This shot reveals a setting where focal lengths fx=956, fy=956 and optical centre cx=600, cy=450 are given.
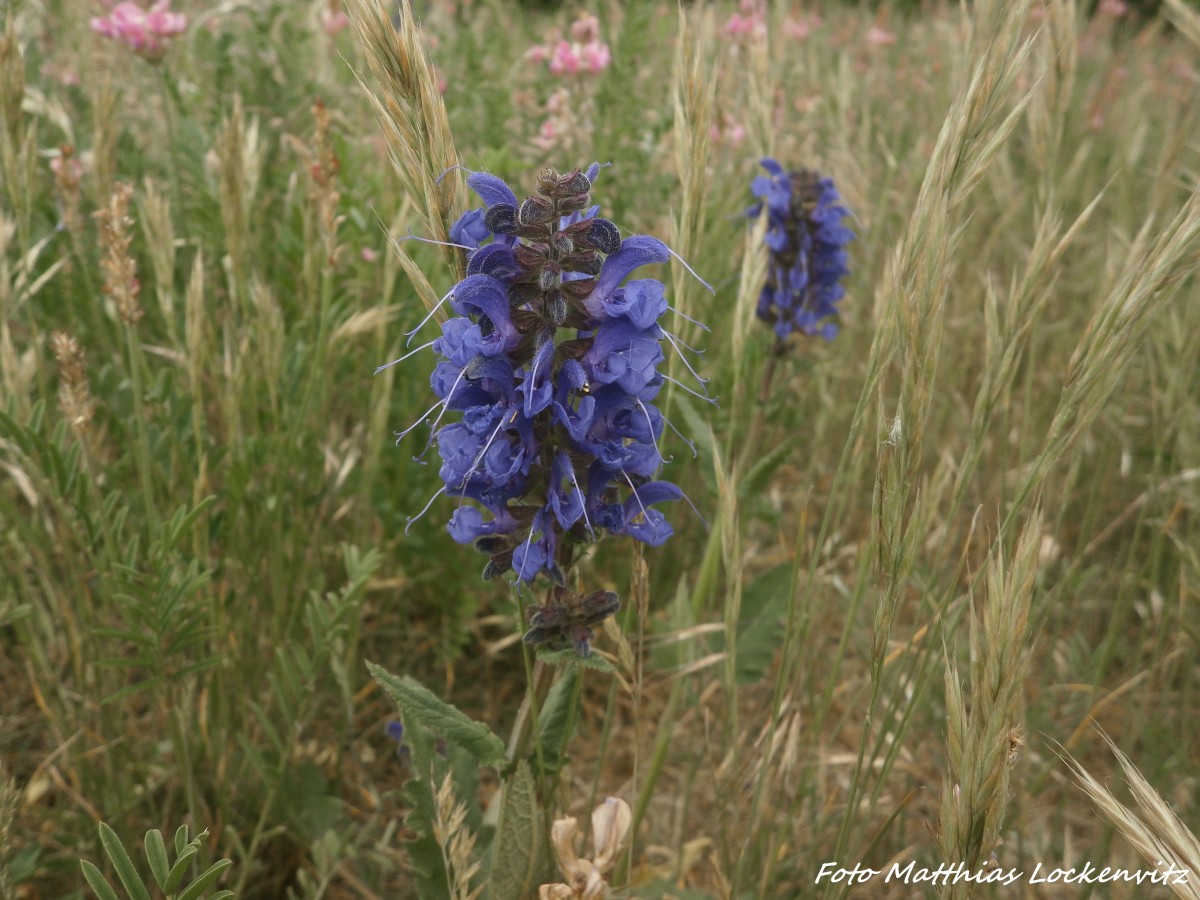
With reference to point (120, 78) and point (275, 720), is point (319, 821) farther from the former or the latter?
point (120, 78)

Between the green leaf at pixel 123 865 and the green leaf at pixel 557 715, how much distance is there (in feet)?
1.90

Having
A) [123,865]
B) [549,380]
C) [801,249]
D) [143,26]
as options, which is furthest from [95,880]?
[143,26]

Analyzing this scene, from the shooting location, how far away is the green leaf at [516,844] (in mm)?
1467

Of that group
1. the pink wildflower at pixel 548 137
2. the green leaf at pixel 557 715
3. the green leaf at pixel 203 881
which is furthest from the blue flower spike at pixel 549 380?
the pink wildflower at pixel 548 137

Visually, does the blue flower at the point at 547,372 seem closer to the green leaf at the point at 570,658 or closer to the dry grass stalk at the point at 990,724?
the green leaf at the point at 570,658

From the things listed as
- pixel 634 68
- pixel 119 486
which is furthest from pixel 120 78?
pixel 119 486

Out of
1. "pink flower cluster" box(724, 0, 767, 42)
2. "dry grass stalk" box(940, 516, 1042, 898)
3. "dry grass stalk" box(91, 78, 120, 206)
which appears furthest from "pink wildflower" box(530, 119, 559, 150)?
"dry grass stalk" box(940, 516, 1042, 898)

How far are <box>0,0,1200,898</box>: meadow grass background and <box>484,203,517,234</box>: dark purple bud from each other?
0.46 ft

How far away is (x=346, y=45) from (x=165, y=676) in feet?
11.8

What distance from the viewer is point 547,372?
1.31m

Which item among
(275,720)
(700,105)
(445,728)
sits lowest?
(275,720)

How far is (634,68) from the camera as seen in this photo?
3.40m

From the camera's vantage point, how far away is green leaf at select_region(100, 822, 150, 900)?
1182 millimetres

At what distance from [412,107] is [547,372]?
0.44 metres
